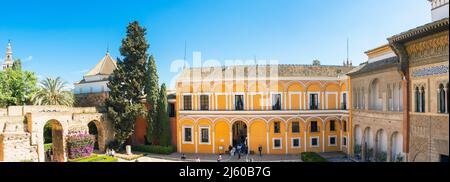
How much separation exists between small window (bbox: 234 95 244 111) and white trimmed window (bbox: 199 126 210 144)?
9.36 feet

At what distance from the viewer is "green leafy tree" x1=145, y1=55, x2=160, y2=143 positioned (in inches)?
799

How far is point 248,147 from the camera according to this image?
1906cm

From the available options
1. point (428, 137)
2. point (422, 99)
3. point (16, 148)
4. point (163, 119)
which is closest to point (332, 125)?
point (422, 99)

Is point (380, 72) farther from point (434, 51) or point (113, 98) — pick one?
point (113, 98)

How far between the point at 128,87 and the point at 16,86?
1318 centimetres

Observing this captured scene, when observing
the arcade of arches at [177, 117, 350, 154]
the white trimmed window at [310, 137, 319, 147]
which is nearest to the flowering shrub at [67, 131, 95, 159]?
the arcade of arches at [177, 117, 350, 154]

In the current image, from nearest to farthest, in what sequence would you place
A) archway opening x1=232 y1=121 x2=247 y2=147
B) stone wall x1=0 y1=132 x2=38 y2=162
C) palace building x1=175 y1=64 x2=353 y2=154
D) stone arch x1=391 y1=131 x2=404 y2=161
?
stone arch x1=391 y1=131 x2=404 y2=161 < stone wall x1=0 y1=132 x2=38 y2=162 < palace building x1=175 y1=64 x2=353 y2=154 < archway opening x1=232 y1=121 x2=247 y2=147

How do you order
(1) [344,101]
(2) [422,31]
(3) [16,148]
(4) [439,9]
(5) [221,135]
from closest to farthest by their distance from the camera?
(2) [422,31], (4) [439,9], (3) [16,148], (1) [344,101], (5) [221,135]

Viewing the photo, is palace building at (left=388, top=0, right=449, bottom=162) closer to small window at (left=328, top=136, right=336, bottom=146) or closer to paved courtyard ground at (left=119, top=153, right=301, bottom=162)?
paved courtyard ground at (left=119, top=153, right=301, bottom=162)

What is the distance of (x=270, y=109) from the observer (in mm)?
18797

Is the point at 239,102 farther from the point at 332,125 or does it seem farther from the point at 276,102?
the point at 332,125

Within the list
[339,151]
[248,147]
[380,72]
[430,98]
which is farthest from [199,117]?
[430,98]
